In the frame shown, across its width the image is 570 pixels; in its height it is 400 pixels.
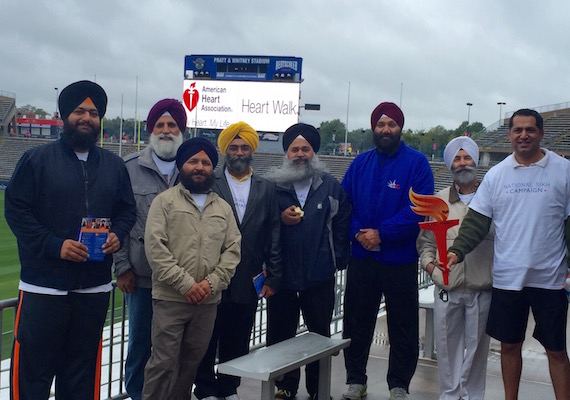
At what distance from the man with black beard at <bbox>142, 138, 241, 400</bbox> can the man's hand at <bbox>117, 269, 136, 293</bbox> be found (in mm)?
270

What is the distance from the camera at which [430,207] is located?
13.1ft

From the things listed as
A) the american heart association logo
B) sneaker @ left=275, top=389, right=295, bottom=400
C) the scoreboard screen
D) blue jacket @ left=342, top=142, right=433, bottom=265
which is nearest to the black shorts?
blue jacket @ left=342, top=142, right=433, bottom=265

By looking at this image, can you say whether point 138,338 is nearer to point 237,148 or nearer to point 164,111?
point 237,148

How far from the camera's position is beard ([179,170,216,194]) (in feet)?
12.3

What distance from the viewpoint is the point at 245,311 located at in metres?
4.16

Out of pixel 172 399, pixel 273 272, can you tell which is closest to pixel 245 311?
pixel 273 272

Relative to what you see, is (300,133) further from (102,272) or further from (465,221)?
(102,272)

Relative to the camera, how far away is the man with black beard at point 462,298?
4082 millimetres

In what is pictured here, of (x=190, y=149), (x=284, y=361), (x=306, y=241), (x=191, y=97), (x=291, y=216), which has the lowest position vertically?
(x=284, y=361)

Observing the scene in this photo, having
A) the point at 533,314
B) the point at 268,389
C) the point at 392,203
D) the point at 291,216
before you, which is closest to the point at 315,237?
the point at 291,216

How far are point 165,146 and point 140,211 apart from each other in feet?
1.47

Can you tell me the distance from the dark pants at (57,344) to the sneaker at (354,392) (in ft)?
5.70

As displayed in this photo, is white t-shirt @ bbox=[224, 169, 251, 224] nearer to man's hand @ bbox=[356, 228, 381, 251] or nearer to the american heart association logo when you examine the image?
man's hand @ bbox=[356, 228, 381, 251]

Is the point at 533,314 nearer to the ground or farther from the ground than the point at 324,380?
farther from the ground
